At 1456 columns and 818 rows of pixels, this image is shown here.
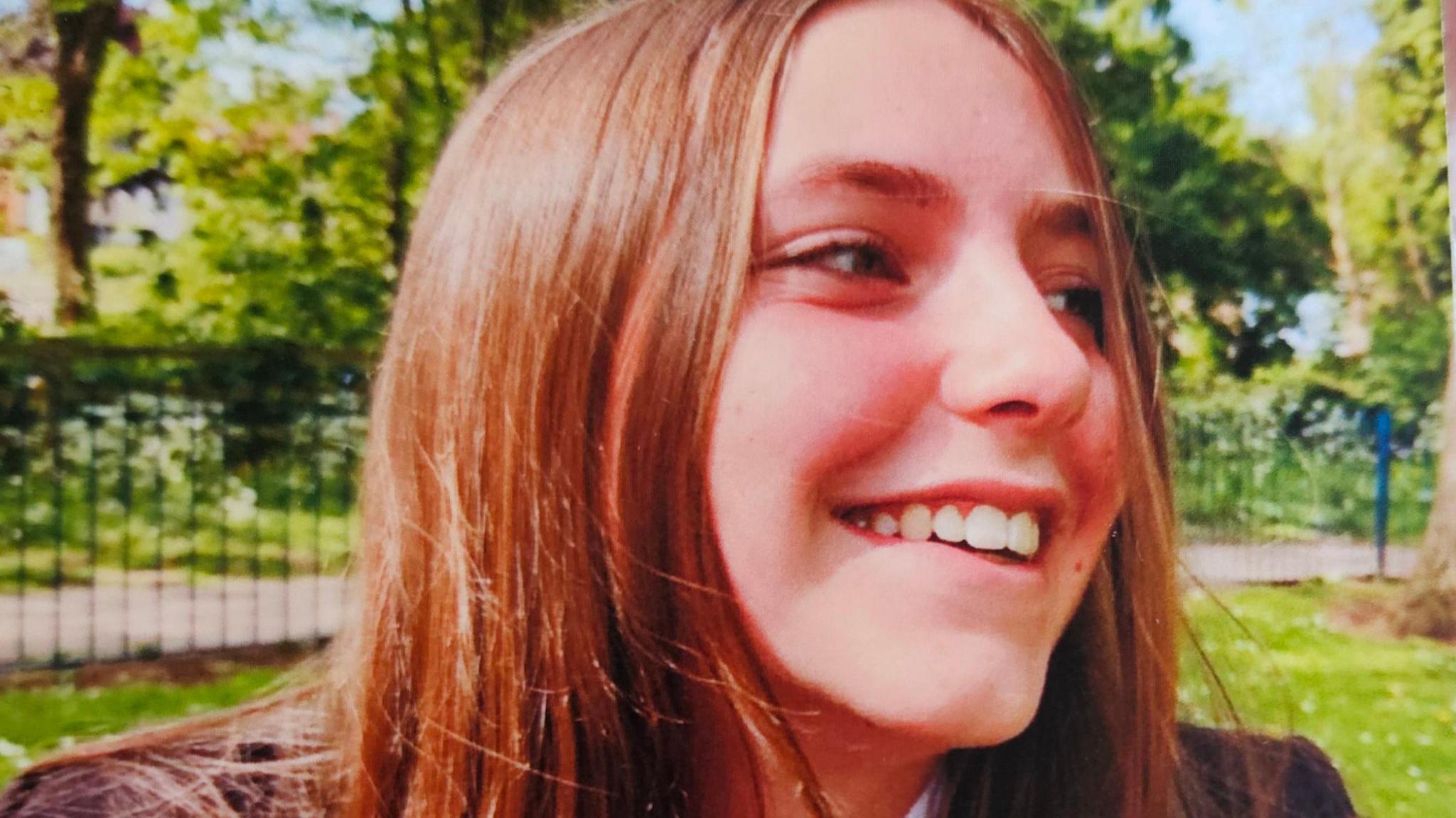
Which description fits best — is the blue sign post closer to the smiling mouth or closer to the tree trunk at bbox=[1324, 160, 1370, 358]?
the tree trunk at bbox=[1324, 160, 1370, 358]

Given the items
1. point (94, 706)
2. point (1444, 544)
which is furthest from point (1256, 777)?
point (94, 706)

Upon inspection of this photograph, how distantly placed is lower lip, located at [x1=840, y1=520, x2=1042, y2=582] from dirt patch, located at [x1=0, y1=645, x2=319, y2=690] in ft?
1.55

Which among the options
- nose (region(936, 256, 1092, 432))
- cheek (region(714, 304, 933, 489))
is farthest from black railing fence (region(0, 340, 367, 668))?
nose (region(936, 256, 1092, 432))

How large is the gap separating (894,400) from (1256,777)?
0.57 metres

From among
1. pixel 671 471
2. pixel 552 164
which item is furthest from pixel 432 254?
pixel 671 471

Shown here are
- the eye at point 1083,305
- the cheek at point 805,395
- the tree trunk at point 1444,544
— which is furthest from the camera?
the tree trunk at point 1444,544

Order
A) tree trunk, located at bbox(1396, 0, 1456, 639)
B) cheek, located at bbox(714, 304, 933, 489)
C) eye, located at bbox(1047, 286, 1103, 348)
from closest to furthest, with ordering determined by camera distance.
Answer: cheek, located at bbox(714, 304, 933, 489) → eye, located at bbox(1047, 286, 1103, 348) → tree trunk, located at bbox(1396, 0, 1456, 639)

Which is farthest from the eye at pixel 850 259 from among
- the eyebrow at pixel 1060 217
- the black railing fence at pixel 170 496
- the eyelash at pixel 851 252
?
the black railing fence at pixel 170 496

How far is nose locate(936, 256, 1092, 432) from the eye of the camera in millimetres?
709

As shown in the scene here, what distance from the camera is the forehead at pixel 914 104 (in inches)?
27.5

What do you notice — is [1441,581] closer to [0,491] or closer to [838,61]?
[838,61]

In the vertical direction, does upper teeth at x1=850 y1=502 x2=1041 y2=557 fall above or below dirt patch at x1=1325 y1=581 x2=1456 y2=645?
above

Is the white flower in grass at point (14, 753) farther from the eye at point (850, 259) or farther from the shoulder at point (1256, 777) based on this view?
the shoulder at point (1256, 777)

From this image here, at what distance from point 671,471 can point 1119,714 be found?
50 centimetres
